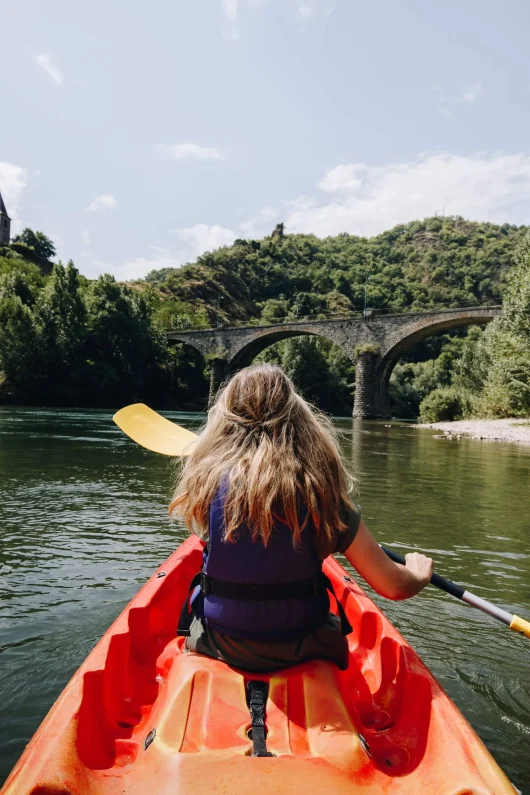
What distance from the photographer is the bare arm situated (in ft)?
6.24

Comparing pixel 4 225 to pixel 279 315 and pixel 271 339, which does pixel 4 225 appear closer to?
pixel 271 339

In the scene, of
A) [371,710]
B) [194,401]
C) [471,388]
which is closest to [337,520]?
[371,710]

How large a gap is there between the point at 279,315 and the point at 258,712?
9157 cm

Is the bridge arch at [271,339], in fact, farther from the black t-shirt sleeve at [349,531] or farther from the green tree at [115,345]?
the black t-shirt sleeve at [349,531]

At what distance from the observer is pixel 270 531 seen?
174cm

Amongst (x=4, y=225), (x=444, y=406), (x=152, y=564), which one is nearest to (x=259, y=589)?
(x=152, y=564)

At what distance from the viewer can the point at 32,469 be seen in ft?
30.6

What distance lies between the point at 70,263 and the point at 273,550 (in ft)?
137

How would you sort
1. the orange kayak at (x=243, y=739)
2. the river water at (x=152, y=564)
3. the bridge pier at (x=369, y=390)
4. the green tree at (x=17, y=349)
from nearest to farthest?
the orange kayak at (x=243, y=739) < the river water at (x=152, y=564) < the green tree at (x=17, y=349) < the bridge pier at (x=369, y=390)

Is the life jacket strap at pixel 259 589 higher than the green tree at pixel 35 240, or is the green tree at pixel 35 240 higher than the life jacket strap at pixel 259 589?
the green tree at pixel 35 240

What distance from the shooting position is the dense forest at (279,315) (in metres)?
31.5

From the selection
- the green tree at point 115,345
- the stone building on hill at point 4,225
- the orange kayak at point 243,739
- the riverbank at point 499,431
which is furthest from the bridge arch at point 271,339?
the orange kayak at point 243,739

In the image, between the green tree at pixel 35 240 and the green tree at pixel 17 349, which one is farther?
the green tree at pixel 35 240

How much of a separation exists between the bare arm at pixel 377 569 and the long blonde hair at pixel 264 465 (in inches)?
5.3
